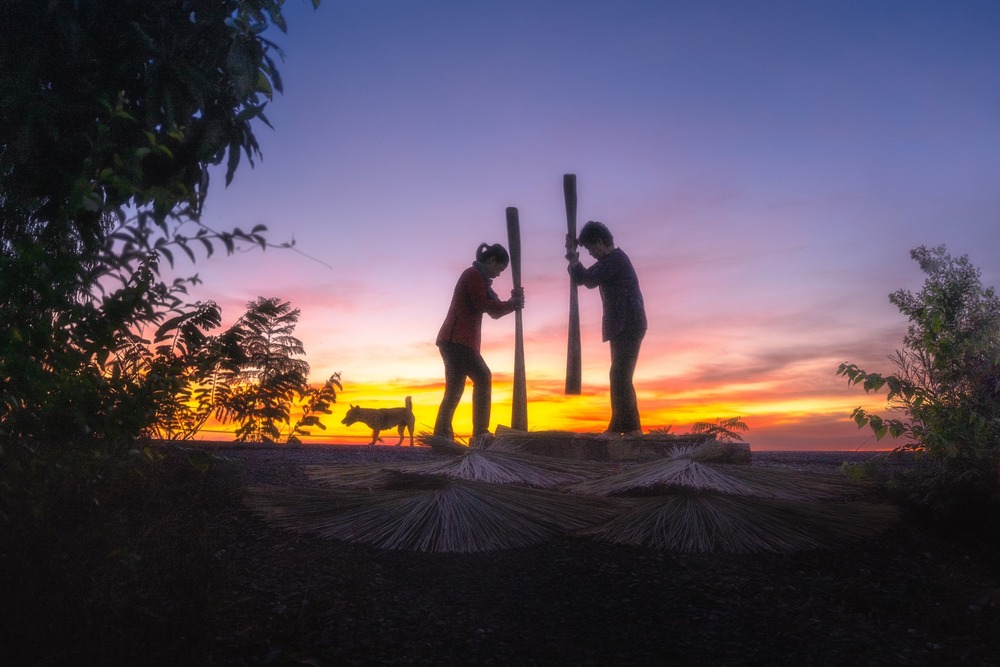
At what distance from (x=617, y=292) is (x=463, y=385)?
1885mm

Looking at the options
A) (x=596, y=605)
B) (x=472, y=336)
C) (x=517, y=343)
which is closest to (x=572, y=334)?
(x=517, y=343)

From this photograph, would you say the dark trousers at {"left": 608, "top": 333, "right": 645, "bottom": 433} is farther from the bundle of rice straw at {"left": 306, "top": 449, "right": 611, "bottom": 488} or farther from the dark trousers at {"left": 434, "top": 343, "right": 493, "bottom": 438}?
the bundle of rice straw at {"left": 306, "top": 449, "right": 611, "bottom": 488}

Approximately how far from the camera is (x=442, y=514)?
4.12 metres

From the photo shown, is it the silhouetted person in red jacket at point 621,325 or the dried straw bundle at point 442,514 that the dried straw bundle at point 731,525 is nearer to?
the dried straw bundle at point 442,514

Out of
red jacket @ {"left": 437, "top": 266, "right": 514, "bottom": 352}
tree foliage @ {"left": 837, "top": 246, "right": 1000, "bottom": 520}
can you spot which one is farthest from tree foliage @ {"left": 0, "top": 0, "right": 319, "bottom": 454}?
tree foliage @ {"left": 837, "top": 246, "right": 1000, "bottom": 520}

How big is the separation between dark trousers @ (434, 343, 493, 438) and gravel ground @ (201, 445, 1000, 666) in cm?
330

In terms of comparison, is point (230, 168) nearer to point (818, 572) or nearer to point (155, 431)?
point (155, 431)

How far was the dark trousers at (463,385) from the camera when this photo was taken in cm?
753

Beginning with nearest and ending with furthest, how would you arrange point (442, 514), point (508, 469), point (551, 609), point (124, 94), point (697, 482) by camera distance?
point (551, 609), point (442, 514), point (697, 482), point (508, 469), point (124, 94)

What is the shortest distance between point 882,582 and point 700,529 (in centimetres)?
90

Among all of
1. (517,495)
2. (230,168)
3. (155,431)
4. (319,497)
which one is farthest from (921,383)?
(230,168)

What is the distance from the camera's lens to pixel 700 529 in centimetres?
414

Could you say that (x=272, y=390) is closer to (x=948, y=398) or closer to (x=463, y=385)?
(x=463, y=385)

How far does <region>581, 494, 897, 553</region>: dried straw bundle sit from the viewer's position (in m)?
4.08
